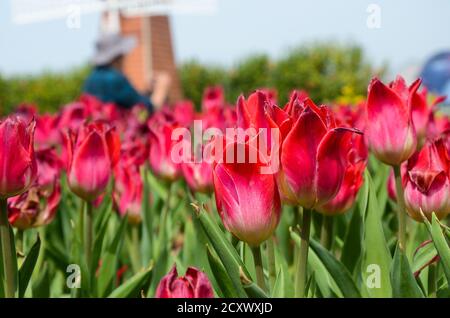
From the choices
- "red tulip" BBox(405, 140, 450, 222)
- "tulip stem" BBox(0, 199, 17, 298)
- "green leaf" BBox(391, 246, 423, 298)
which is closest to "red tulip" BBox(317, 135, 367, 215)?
"red tulip" BBox(405, 140, 450, 222)

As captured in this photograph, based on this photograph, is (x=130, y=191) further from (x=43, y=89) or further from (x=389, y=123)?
(x=43, y=89)

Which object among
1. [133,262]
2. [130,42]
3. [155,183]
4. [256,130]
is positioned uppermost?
[130,42]

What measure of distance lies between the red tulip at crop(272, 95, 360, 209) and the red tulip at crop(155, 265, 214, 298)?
0.18 meters

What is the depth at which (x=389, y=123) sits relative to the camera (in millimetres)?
1143

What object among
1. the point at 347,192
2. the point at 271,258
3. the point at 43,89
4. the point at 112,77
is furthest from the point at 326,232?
the point at 43,89

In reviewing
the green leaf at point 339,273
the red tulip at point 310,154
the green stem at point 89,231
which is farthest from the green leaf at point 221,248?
the green stem at point 89,231

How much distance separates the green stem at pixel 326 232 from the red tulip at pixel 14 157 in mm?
582

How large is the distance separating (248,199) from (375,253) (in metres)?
0.36

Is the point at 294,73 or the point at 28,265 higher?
the point at 294,73

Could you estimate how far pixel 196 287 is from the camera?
81 cm

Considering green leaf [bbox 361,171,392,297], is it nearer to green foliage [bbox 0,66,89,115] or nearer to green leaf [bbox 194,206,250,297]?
green leaf [bbox 194,206,250,297]
